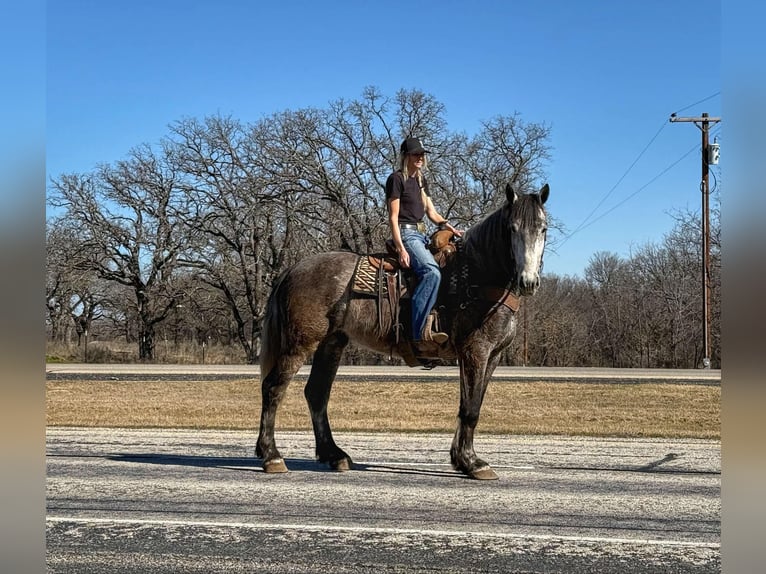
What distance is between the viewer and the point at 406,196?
7656mm

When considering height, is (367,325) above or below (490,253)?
below

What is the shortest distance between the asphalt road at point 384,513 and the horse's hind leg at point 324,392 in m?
0.22

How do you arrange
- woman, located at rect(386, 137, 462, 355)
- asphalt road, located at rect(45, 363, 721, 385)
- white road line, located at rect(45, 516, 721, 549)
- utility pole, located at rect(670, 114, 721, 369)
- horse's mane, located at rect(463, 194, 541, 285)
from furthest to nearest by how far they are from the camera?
utility pole, located at rect(670, 114, 721, 369) < asphalt road, located at rect(45, 363, 721, 385) < woman, located at rect(386, 137, 462, 355) < horse's mane, located at rect(463, 194, 541, 285) < white road line, located at rect(45, 516, 721, 549)

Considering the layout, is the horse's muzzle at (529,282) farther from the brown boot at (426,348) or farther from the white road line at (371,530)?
the white road line at (371,530)

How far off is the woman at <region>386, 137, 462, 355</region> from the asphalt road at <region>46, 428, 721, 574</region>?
1.53 m

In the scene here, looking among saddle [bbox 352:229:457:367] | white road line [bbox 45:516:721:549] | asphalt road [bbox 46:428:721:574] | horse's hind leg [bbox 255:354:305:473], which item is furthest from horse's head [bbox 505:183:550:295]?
horse's hind leg [bbox 255:354:305:473]

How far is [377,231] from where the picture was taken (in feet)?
80.6

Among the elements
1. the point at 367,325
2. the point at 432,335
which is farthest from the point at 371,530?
the point at 367,325

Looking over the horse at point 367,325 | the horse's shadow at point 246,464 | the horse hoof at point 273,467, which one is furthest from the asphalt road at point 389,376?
the horse hoof at point 273,467

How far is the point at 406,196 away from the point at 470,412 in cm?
233

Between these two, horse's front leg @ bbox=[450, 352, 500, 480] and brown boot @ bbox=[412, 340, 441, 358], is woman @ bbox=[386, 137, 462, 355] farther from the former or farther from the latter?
horse's front leg @ bbox=[450, 352, 500, 480]

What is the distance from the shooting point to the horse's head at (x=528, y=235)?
646 centimetres

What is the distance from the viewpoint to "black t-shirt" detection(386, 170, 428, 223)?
756 cm

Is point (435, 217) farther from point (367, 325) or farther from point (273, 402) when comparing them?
point (273, 402)
